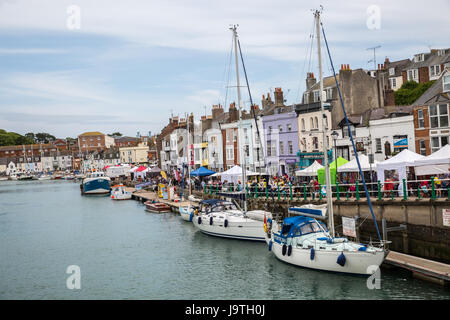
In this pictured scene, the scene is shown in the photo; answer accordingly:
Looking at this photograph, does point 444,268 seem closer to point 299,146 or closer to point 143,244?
point 143,244

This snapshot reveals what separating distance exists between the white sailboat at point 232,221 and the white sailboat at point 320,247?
158 inches

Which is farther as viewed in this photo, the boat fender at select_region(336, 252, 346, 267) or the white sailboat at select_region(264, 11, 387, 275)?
the boat fender at select_region(336, 252, 346, 267)

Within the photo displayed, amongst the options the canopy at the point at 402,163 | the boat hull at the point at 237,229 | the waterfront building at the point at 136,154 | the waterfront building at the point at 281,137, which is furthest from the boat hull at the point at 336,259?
the waterfront building at the point at 136,154

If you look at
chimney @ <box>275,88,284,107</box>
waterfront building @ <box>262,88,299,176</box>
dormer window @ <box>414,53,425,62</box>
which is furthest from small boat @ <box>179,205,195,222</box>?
dormer window @ <box>414,53,425,62</box>

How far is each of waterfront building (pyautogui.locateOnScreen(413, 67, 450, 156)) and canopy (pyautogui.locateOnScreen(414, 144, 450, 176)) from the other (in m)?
8.64

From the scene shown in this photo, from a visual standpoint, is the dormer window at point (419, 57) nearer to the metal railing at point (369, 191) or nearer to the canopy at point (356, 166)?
the metal railing at point (369, 191)

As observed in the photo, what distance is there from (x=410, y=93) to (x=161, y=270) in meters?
49.4

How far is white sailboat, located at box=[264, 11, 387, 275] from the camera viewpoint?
22.8 m

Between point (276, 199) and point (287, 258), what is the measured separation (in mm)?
12853

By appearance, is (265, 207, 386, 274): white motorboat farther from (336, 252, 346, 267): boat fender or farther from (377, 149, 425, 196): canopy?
(377, 149, 425, 196): canopy

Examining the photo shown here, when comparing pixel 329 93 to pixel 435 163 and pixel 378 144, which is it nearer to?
pixel 378 144

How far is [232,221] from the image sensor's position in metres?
34.6

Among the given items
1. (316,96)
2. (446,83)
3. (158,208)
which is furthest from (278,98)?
(446,83)
